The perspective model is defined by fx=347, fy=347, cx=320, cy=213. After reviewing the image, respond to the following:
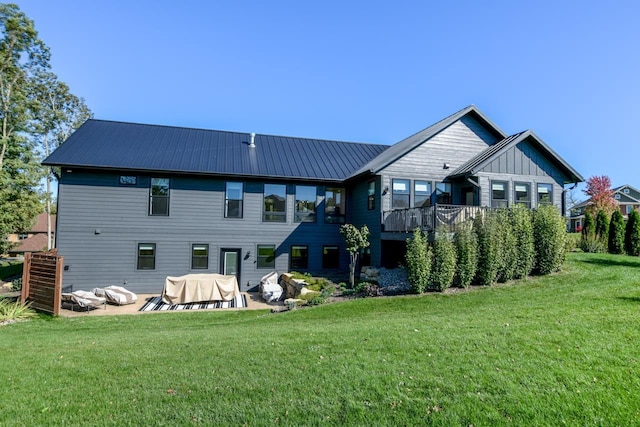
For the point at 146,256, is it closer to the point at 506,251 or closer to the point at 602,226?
the point at 506,251

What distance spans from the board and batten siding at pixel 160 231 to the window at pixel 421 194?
4419mm

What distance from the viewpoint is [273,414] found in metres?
3.88

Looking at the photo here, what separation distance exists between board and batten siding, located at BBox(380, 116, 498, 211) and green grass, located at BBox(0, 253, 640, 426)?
8209 millimetres

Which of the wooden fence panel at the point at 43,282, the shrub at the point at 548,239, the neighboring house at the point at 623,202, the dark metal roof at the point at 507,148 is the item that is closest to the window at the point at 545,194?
the dark metal roof at the point at 507,148

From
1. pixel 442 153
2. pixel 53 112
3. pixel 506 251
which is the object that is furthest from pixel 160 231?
pixel 53 112

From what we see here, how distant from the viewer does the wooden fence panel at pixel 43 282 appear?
1219cm

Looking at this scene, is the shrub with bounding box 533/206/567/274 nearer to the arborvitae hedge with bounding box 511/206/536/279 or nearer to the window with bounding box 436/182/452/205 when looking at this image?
the arborvitae hedge with bounding box 511/206/536/279

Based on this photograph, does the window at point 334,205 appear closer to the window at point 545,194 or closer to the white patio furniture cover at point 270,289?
the white patio furniture cover at point 270,289

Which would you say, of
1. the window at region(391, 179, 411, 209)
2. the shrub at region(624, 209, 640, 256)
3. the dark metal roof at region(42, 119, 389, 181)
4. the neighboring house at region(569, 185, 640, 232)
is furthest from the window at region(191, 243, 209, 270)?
the neighboring house at region(569, 185, 640, 232)

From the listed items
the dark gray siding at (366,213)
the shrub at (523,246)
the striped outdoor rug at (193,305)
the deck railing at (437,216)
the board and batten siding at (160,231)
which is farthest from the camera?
the dark gray siding at (366,213)

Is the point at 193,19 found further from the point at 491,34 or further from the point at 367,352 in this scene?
the point at 367,352

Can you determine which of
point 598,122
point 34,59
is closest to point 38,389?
point 598,122

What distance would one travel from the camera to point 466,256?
1183cm

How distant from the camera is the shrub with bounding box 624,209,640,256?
1806 cm
